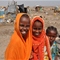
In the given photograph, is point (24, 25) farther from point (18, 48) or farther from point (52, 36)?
point (52, 36)

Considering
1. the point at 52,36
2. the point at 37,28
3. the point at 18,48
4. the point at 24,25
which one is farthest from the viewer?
the point at 52,36

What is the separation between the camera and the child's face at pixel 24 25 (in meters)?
2.94

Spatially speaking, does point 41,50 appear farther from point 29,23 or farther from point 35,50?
point 29,23

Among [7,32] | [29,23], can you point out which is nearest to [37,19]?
[29,23]

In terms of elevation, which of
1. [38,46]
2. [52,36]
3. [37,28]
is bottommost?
[52,36]

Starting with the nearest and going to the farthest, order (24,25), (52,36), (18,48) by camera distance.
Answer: (18,48), (24,25), (52,36)

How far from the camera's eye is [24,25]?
2975 mm

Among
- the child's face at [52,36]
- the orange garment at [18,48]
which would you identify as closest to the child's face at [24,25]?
the orange garment at [18,48]

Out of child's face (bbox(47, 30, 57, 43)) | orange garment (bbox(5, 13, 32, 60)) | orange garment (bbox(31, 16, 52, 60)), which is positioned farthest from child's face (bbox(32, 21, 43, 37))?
child's face (bbox(47, 30, 57, 43))

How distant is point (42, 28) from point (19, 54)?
524mm

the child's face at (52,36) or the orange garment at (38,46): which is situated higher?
the orange garment at (38,46)

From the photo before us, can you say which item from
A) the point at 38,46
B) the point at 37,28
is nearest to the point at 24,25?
the point at 37,28

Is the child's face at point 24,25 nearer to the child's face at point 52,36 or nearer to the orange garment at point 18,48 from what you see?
the orange garment at point 18,48

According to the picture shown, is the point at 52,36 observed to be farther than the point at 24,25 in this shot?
Yes
